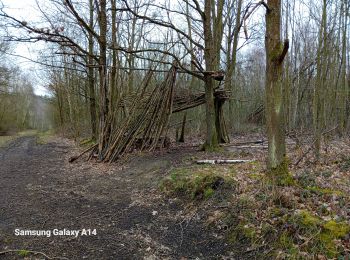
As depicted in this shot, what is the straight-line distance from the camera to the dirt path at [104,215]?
167 inches

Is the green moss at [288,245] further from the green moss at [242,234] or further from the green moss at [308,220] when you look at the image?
the green moss at [242,234]

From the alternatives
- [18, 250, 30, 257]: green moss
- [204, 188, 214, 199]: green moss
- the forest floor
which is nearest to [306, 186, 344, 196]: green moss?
the forest floor

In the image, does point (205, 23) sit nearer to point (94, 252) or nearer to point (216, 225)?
point (216, 225)

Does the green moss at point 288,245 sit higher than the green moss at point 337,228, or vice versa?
the green moss at point 337,228

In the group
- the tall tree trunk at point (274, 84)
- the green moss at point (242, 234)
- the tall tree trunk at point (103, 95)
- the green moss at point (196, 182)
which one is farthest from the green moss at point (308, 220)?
the tall tree trunk at point (103, 95)

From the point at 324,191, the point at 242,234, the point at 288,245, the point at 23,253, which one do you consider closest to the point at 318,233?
the point at 288,245

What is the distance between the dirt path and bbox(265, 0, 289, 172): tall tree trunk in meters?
1.88

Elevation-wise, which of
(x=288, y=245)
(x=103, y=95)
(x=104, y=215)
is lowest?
(x=104, y=215)

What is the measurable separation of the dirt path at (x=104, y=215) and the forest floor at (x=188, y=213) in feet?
0.05

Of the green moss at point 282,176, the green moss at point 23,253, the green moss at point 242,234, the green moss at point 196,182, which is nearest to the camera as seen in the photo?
the green moss at point 23,253

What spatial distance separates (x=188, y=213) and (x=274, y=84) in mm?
2851

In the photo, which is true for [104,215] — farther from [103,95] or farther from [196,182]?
[103,95]

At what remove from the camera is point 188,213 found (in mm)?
5539

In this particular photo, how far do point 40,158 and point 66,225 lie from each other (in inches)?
329
